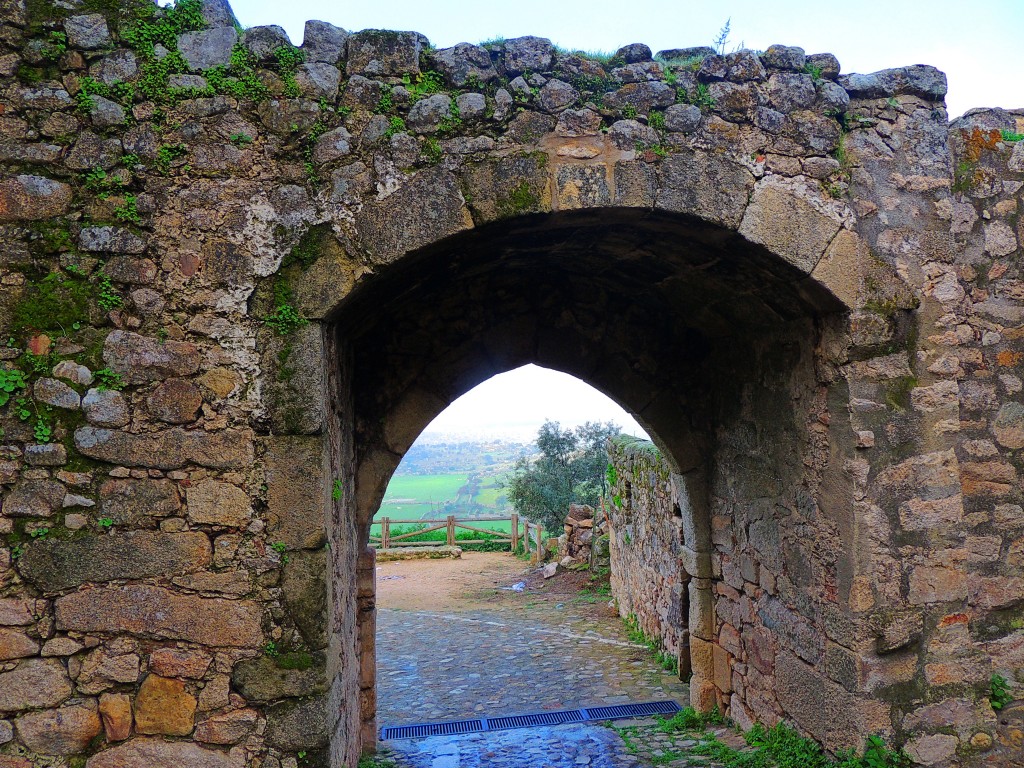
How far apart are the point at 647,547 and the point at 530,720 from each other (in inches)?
93.1

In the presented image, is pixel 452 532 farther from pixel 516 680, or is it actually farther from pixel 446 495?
pixel 446 495

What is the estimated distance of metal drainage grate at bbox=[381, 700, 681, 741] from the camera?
5.17m

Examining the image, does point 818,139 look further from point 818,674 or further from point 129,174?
point 129,174

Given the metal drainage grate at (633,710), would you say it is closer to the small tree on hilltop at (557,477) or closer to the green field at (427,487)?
the small tree on hilltop at (557,477)

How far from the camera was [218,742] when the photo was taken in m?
2.56

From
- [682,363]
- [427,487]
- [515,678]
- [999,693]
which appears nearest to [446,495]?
[427,487]

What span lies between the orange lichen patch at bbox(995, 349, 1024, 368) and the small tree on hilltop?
11964 mm

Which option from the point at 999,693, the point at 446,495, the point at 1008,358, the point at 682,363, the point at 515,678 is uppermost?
the point at 682,363

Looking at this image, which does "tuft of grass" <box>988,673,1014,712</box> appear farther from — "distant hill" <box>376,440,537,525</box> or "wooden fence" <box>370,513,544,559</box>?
"distant hill" <box>376,440,537,525</box>

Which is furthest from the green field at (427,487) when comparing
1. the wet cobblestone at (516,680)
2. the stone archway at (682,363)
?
the stone archway at (682,363)

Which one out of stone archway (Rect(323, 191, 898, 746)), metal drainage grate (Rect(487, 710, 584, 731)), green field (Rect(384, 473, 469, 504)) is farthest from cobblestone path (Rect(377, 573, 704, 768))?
green field (Rect(384, 473, 469, 504))

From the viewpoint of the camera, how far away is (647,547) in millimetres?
7133

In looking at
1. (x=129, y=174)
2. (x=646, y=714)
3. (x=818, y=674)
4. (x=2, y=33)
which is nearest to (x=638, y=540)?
(x=646, y=714)

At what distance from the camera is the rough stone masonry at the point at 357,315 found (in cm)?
256
